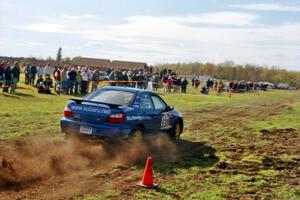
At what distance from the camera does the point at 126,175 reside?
8.20m

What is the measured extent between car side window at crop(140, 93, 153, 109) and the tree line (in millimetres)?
127271

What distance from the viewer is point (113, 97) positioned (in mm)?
10539

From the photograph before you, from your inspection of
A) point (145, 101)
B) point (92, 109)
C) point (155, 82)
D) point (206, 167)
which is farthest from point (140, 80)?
point (206, 167)

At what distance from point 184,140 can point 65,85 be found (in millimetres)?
15550

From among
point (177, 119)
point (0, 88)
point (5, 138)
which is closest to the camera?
point (5, 138)

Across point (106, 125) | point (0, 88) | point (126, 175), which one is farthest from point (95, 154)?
point (0, 88)

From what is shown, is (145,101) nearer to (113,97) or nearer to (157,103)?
(157,103)

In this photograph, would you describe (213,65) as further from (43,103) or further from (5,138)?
(5,138)

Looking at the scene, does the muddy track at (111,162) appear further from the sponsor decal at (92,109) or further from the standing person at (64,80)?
the standing person at (64,80)

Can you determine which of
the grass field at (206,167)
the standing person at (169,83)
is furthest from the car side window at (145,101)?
the standing person at (169,83)

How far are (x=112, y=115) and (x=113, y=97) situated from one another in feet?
3.02

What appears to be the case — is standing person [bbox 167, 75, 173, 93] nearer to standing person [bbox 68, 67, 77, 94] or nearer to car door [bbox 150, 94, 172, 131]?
standing person [bbox 68, 67, 77, 94]

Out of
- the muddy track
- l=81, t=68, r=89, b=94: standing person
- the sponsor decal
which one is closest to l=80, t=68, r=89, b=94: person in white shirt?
l=81, t=68, r=89, b=94: standing person

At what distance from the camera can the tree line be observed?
142m
